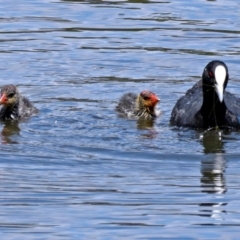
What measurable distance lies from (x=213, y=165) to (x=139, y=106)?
110 inches

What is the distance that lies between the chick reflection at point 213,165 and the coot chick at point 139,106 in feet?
3.46

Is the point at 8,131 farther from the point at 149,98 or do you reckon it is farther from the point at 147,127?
the point at 149,98

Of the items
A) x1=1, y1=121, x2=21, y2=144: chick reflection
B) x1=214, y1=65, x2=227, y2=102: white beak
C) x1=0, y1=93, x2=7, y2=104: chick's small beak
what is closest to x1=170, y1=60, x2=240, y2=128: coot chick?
x1=214, y1=65, x2=227, y2=102: white beak

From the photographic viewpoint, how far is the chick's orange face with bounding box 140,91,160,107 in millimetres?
12703

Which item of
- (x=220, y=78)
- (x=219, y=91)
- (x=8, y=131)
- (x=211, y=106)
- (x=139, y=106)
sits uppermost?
(x=220, y=78)

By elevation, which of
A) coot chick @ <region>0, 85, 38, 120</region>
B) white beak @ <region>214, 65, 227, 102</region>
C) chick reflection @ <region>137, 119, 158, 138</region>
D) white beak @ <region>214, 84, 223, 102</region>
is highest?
white beak @ <region>214, 65, 227, 102</region>

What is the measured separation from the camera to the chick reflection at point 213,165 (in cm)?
941

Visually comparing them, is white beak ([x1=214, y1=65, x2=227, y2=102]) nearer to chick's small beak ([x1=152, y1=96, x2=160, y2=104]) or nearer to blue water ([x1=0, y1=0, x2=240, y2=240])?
blue water ([x1=0, y1=0, x2=240, y2=240])

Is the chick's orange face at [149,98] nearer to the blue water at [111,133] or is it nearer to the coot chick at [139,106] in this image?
the coot chick at [139,106]

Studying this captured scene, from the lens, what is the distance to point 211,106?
12.1m

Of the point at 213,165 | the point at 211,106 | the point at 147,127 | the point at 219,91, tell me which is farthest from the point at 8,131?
the point at 213,165

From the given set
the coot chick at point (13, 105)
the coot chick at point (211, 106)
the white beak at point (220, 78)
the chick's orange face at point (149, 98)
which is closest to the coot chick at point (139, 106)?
the chick's orange face at point (149, 98)

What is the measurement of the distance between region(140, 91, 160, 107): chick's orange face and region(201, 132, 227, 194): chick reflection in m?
1.01

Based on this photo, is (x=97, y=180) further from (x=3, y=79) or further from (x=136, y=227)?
(x=3, y=79)
